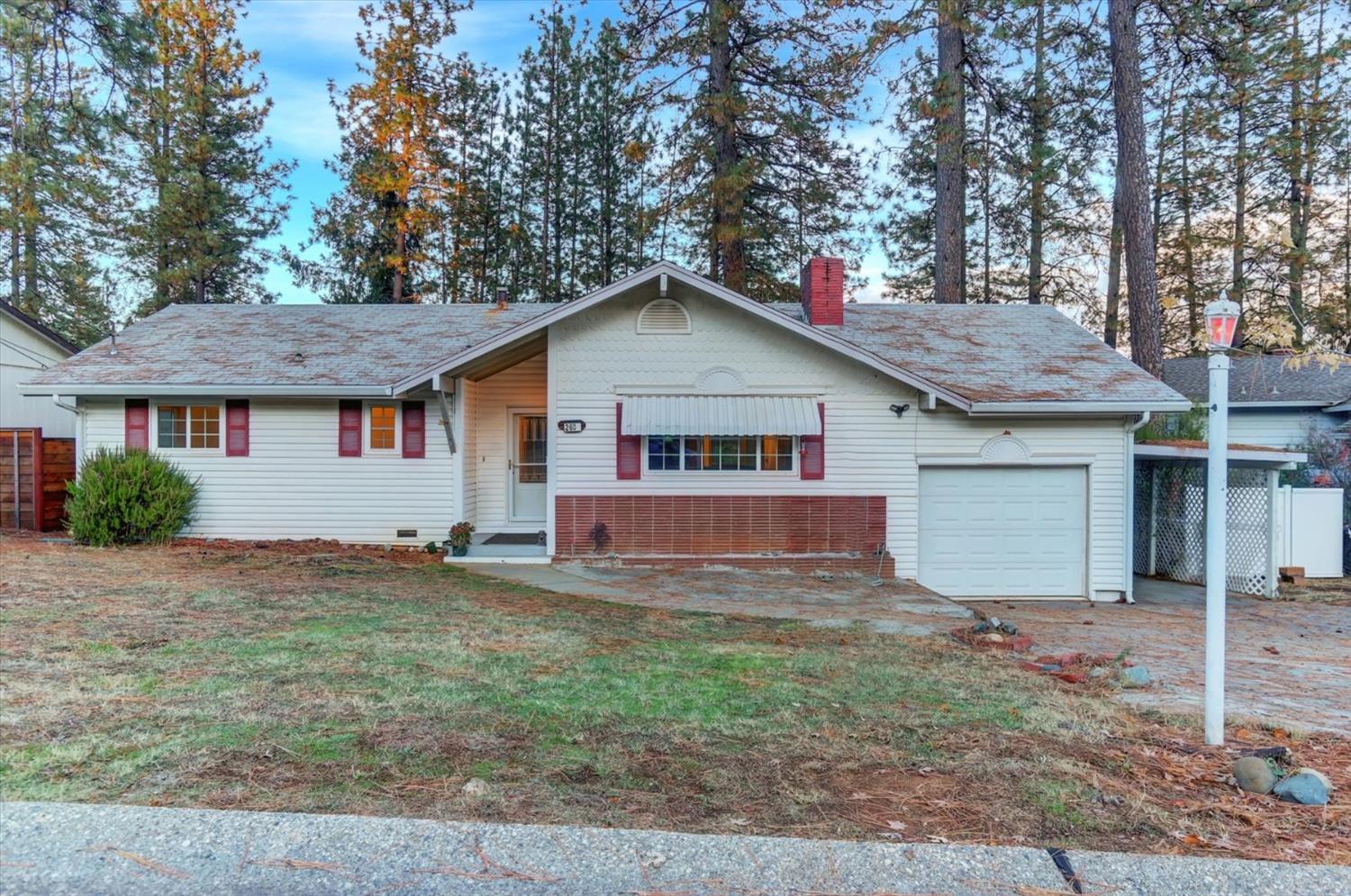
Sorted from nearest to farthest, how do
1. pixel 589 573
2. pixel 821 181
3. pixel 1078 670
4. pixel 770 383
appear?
1. pixel 1078 670
2. pixel 589 573
3. pixel 770 383
4. pixel 821 181

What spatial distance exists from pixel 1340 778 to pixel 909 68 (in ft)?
50.9

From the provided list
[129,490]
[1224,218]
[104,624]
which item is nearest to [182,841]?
[104,624]

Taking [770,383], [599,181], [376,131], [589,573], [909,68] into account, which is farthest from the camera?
[599,181]

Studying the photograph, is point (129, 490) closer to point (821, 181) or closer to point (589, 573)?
point (589, 573)

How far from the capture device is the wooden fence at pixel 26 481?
12.9 m

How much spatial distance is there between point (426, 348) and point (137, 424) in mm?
4306

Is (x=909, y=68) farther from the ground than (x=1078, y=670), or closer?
farther from the ground

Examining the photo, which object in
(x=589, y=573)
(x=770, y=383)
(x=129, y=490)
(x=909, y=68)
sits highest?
(x=909, y=68)

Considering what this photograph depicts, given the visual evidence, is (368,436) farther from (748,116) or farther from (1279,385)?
(1279,385)

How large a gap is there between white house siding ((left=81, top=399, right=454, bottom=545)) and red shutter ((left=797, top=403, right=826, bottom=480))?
5297 millimetres

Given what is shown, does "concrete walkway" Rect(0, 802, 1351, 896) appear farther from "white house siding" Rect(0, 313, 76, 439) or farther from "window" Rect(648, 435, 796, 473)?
"white house siding" Rect(0, 313, 76, 439)

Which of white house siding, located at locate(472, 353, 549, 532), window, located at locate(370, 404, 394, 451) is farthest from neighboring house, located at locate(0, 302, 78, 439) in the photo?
white house siding, located at locate(472, 353, 549, 532)

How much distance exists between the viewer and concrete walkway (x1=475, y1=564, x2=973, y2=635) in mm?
7723

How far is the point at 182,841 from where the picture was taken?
9.08 ft
